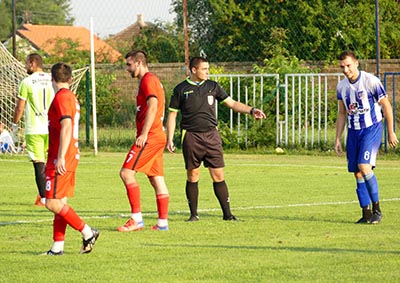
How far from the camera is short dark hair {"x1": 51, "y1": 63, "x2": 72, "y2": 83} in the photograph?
10070mm

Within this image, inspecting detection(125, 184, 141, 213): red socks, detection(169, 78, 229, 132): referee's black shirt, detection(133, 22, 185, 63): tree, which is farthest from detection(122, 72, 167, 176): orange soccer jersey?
detection(133, 22, 185, 63): tree

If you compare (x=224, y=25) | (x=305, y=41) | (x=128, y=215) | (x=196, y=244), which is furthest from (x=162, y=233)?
(x=224, y=25)

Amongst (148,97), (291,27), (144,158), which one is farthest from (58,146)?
(291,27)

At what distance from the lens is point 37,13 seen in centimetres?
12069

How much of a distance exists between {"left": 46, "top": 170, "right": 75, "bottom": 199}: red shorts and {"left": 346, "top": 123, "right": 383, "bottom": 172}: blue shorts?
4.13 m

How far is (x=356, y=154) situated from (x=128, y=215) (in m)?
2.99

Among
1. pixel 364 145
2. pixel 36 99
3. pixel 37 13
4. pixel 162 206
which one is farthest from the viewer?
pixel 37 13

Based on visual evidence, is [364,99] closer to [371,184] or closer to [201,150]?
[371,184]

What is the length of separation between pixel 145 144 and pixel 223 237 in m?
1.56

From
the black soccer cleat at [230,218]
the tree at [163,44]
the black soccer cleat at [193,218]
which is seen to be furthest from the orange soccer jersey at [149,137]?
the tree at [163,44]

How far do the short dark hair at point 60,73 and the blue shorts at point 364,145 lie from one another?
413 centimetres

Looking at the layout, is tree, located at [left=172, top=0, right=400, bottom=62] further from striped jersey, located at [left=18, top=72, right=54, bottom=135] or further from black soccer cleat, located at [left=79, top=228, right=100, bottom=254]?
black soccer cleat, located at [left=79, top=228, right=100, bottom=254]

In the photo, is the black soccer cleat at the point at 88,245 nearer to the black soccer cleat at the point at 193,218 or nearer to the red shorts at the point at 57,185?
the red shorts at the point at 57,185

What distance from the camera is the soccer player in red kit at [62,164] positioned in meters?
9.88
